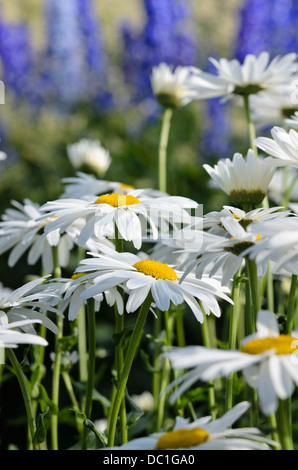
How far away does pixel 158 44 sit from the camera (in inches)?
129

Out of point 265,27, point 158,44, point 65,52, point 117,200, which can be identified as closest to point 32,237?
point 117,200

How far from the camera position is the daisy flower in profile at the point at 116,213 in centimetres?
67

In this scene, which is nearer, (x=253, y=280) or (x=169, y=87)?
(x=253, y=280)

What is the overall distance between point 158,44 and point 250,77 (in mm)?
2411

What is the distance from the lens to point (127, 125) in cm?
321

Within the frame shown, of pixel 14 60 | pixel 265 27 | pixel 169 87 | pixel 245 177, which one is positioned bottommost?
pixel 245 177

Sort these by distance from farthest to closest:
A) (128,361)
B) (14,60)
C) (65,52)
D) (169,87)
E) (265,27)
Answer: (65,52)
(14,60)
(265,27)
(169,87)
(128,361)

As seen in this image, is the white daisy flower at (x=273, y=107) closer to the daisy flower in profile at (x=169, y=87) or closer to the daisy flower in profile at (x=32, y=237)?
the daisy flower in profile at (x=169, y=87)

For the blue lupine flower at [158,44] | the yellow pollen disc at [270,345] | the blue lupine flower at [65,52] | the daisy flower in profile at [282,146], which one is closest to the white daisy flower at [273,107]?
the daisy flower in profile at [282,146]

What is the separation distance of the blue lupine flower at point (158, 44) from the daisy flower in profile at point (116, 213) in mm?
2609

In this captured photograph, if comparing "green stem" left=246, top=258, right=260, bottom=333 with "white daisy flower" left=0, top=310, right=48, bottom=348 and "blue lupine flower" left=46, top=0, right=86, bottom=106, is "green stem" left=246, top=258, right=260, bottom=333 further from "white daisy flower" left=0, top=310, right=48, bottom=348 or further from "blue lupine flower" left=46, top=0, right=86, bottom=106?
"blue lupine flower" left=46, top=0, right=86, bottom=106

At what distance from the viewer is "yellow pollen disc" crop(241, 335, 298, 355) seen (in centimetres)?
41

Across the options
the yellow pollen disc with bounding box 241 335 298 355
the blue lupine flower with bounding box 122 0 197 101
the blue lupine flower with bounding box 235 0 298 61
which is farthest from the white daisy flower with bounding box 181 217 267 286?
the blue lupine flower with bounding box 122 0 197 101

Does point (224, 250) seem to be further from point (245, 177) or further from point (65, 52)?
point (65, 52)
